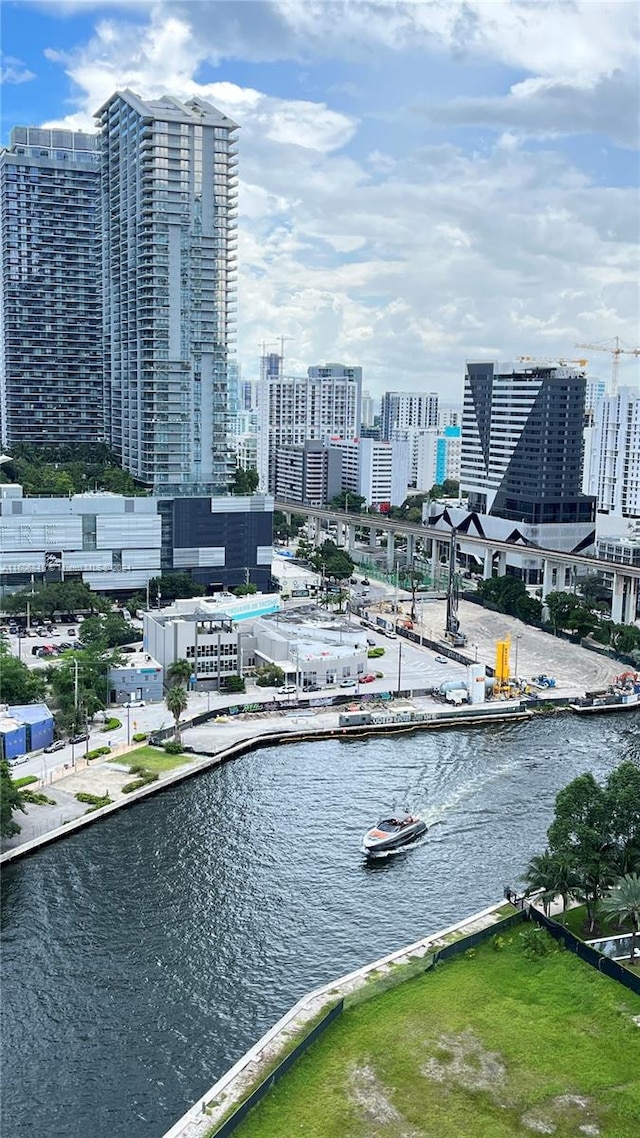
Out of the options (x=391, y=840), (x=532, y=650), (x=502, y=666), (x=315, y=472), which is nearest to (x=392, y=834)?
(x=391, y=840)

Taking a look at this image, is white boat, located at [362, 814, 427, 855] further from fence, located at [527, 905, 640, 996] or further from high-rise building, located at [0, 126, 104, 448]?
high-rise building, located at [0, 126, 104, 448]

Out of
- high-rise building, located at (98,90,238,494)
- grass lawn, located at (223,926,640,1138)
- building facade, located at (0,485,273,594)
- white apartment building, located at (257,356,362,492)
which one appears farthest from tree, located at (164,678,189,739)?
white apartment building, located at (257,356,362,492)

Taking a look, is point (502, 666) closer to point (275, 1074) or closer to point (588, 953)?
point (588, 953)

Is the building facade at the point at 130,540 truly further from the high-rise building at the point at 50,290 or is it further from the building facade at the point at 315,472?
the building facade at the point at 315,472

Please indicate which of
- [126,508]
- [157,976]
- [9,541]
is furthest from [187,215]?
[157,976]

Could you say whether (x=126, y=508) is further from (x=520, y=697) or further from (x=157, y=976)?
(x=157, y=976)

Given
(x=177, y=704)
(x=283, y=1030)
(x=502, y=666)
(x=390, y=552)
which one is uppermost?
(x=390, y=552)

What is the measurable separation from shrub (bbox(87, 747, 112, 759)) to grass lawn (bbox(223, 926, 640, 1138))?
14.3 metres

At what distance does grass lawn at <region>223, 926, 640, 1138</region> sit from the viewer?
1466 centimetres

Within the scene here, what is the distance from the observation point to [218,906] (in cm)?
2173

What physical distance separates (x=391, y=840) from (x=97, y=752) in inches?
395

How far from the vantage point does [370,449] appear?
92.6m

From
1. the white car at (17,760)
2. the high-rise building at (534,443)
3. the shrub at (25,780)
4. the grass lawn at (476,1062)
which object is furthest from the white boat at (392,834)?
the high-rise building at (534,443)

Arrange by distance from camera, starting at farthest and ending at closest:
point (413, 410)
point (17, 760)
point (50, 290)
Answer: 1. point (413, 410)
2. point (50, 290)
3. point (17, 760)
